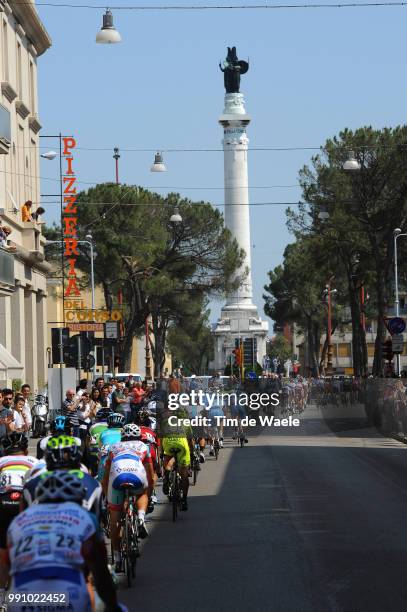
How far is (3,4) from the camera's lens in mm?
43281

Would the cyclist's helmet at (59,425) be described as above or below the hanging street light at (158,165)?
below

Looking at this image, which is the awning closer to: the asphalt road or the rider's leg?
the asphalt road

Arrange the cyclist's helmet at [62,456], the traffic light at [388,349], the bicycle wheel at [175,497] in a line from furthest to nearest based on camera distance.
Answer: the traffic light at [388,349], the bicycle wheel at [175,497], the cyclist's helmet at [62,456]

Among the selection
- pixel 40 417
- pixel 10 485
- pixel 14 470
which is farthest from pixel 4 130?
pixel 10 485

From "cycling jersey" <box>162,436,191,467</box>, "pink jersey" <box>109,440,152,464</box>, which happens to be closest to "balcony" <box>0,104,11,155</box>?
"cycling jersey" <box>162,436,191,467</box>

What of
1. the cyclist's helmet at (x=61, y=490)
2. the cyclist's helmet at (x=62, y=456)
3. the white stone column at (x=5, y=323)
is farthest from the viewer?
the white stone column at (x=5, y=323)

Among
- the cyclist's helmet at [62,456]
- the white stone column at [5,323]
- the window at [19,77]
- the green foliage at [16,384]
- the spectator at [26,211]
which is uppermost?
the window at [19,77]

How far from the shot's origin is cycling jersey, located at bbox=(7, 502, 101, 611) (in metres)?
5.70

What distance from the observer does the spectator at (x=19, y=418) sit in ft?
70.0

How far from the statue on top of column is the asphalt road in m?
76.6

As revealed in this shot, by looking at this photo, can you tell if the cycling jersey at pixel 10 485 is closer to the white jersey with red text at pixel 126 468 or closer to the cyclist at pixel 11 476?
the cyclist at pixel 11 476

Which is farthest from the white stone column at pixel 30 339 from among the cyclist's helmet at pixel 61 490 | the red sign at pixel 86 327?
the cyclist's helmet at pixel 61 490

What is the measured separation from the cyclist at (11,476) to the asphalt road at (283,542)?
1264mm

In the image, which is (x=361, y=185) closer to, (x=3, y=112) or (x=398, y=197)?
(x=398, y=197)
